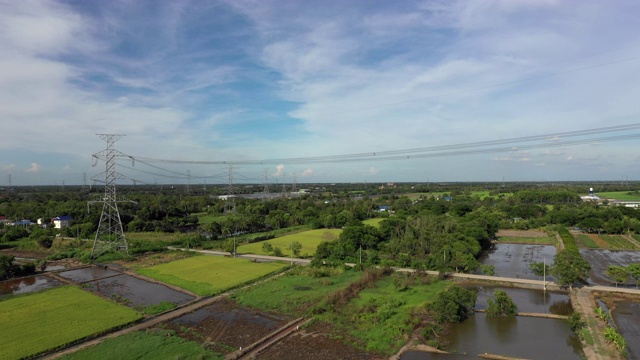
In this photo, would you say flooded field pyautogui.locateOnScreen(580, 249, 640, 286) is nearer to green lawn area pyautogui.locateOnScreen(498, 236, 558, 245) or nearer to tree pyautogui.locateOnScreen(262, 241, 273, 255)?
green lawn area pyautogui.locateOnScreen(498, 236, 558, 245)

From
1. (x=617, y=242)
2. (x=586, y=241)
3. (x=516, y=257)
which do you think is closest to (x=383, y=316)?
(x=516, y=257)

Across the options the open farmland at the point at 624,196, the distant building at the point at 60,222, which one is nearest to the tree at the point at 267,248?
the distant building at the point at 60,222

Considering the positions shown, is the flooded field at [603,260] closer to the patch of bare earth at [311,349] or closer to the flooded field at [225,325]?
the patch of bare earth at [311,349]

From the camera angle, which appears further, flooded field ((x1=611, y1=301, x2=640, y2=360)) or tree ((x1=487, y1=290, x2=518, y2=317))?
tree ((x1=487, y1=290, x2=518, y2=317))

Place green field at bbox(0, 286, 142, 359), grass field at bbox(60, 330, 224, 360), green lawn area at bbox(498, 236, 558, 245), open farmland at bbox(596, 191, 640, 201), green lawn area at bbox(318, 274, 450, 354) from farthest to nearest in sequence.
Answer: open farmland at bbox(596, 191, 640, 201) → green lawn area at bbox(498, 236, 558, 245) → green lawn area at bbox(318, 274, 450, 354) → green field at bbox(0, 286, 142, 359) → grass field at bbox(60, 330, 224, 360)

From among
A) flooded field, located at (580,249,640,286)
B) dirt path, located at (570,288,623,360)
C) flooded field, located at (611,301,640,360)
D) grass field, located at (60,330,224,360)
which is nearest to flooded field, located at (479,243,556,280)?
flooded field, located at (580,249,640,286)

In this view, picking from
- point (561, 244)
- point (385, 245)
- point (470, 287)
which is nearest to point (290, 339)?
point (470, 287)

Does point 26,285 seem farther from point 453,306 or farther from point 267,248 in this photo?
point 453,306

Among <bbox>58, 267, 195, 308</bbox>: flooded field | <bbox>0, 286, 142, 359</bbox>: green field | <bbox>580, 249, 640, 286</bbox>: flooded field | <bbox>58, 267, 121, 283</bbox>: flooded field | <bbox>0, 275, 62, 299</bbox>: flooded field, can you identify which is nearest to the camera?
<bbox>0, 286, 142, 359</bbox>: green field
